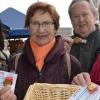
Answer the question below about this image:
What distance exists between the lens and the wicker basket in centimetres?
182

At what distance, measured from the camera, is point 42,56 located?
212 cm

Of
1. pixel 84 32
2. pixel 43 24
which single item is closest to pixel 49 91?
pixel 43 24

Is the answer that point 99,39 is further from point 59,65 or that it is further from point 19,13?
point 19,13

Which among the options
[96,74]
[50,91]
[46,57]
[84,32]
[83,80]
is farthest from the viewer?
[84,32]

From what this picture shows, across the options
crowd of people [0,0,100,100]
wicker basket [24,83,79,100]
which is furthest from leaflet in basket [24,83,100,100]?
crowd of people [0,0,100,100]

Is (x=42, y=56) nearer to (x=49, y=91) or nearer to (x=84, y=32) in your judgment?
(x=49, y=91)

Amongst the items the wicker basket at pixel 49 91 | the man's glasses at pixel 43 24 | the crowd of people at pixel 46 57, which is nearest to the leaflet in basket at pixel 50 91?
the wicker basket at pixel 49 91

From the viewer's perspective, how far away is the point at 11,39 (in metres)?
5.46

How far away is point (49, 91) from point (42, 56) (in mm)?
333

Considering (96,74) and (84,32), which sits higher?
(84,32)

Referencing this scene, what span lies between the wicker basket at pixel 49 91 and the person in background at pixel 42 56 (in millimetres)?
185

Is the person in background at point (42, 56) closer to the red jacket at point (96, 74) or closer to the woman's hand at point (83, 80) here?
the red jacket at point (96, 74)

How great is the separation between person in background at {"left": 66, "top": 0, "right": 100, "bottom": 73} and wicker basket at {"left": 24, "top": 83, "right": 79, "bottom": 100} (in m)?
0.48

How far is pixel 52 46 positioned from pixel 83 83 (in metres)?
0.49
